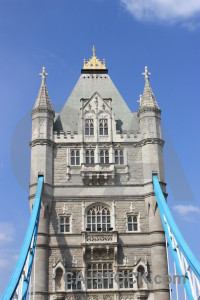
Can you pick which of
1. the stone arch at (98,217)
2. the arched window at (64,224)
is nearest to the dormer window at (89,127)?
the stone arch at (98,217)

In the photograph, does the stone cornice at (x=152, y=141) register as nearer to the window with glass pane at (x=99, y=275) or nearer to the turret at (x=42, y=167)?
the turret at (x=42, y=167)

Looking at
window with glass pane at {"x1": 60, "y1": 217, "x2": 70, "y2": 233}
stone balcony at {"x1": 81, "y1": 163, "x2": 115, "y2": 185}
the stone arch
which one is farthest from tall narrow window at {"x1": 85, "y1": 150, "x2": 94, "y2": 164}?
window with glass pane at {"x1": 60, "y1": 217, "x2": 70, "y2": 233}

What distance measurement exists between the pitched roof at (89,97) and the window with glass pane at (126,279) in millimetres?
10879

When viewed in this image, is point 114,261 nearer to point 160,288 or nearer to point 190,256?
point 160,288

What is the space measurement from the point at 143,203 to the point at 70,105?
10.0 m

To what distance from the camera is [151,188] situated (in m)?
33.1

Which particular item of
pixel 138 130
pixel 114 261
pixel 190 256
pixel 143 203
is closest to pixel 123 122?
pixel 138 130

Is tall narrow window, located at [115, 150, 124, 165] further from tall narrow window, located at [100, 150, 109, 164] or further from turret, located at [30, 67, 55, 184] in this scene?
turret, located at [30, 67, 55, 184]

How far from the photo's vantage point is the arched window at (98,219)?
32.6 metres

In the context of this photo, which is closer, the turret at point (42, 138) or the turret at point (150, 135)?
the turret at point (42, 138)

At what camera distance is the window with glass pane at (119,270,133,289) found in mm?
30922

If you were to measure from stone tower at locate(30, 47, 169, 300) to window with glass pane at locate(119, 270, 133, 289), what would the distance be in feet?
0.20

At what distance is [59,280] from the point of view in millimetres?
30922

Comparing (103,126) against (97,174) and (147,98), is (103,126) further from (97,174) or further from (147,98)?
(97,174)
